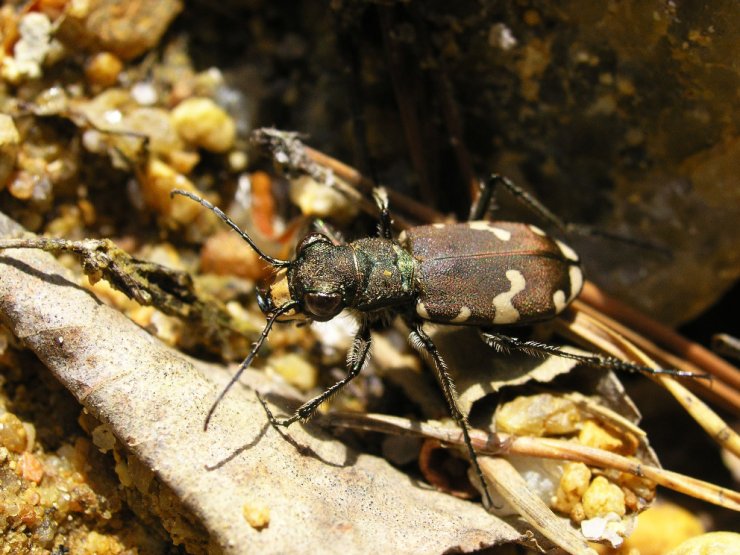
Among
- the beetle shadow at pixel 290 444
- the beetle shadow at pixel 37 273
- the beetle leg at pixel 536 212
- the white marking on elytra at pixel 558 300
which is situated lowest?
the beetle shadow at pixel 290 444

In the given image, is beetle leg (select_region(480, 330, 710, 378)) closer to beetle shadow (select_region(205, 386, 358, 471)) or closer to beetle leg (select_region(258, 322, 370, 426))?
beetle leg (select_region(258, 322, 370, 426))

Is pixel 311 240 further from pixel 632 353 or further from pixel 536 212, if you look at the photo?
pixel 632 353

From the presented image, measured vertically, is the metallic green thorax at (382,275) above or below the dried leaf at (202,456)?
above

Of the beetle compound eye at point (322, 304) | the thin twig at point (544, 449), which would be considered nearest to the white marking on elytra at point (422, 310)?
the beetle compound eye at point (322, 304)

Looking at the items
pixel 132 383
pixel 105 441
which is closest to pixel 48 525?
pixel 105 441

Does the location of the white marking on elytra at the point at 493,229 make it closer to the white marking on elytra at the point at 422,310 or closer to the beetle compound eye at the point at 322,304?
the white marking on elytra at the point at 422,310

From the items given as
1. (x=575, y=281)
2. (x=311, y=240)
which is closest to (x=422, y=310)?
(x=311, y=240)

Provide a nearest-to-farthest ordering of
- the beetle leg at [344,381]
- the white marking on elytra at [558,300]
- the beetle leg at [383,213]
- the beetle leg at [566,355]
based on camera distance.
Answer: the beetle leg at [344,381] → the beetle leg at [566,355] → the white marking on elytra at [558,300] → the beetle leg at [383,213]
